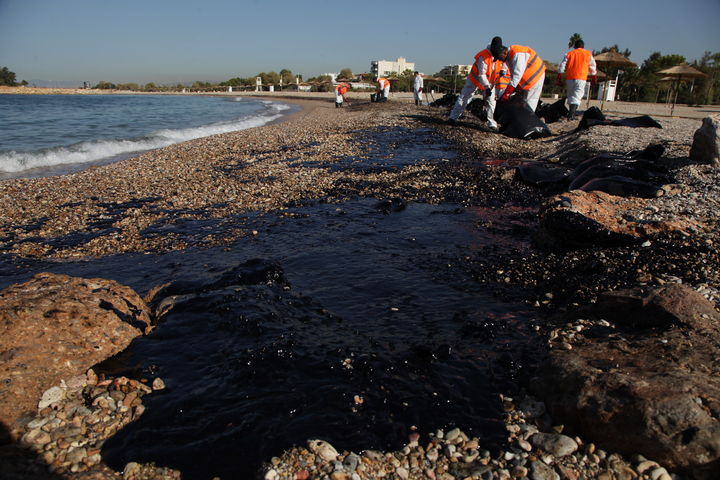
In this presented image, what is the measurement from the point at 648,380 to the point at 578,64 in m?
14.9

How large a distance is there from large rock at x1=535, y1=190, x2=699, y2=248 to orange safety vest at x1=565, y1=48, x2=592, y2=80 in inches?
445

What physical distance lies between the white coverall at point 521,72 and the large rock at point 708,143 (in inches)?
305

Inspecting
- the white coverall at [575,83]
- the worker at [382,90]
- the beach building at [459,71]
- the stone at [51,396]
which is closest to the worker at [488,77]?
the white coverall at [575,83]

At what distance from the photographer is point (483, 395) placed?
2.77 metres

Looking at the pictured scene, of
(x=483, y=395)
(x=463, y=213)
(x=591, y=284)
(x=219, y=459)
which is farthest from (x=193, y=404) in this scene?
(x=463, y=213)

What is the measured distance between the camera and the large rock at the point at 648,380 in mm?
2092

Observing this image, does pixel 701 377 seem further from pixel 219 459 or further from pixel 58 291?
pixel 58 291

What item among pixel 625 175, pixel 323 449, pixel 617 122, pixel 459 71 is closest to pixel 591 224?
pixel 625 175

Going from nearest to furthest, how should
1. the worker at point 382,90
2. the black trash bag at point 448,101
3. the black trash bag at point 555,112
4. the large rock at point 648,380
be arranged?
the large rock at point 648,380 → the black trash bag at point 555,112 → the black trash bag at point 448,101 → the worker at point 382,90

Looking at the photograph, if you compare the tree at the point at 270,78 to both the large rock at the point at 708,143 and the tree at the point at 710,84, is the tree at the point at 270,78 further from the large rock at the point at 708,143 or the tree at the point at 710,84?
the large rock at the point at 708,143

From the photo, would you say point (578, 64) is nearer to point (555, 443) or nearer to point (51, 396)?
point (555, 443)

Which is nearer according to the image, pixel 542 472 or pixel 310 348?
Result: pixel 542 472

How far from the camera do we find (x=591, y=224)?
463 cm

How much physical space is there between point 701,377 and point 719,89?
36.8m
